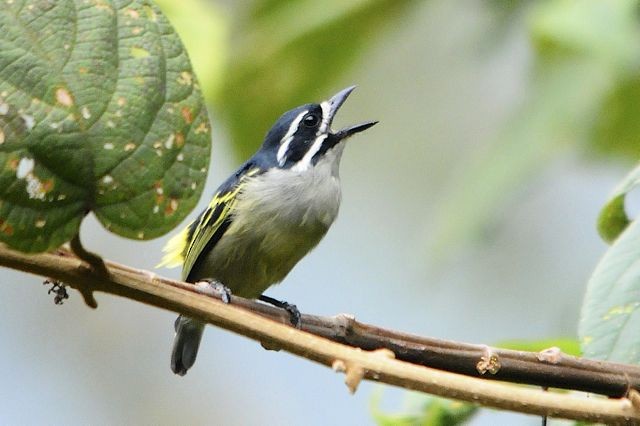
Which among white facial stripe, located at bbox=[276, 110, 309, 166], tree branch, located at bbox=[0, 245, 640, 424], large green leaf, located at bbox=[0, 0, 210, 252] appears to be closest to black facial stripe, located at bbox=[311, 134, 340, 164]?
white facial stripe, located at bbox=[276, 110, 309, 166]

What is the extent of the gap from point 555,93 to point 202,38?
1.25 meters

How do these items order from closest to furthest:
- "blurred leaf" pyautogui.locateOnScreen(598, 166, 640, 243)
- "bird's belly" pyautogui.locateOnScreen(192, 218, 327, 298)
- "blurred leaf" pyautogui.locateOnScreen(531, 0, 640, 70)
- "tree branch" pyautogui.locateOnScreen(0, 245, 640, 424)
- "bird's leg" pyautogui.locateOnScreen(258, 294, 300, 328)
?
"tree branch" pyautogui.locateOnScreen(0, 245, 640, 424), "bird's leg" pyautogui.locateOnScreen(258, 294, 300, 328), "blurred leaf" pyautogui.locateOnScreen(598, 166, 640, 243), "blurred leaf" pyautogui.locateOnScreen(531, 0, 640, 70), "bird's belly" pyautogui.locateOnScreen(192, 218, 327, 298)

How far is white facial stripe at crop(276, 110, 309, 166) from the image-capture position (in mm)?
3992

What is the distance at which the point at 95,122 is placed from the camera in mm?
1586

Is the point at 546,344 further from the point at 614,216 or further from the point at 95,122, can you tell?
the point at 95,122

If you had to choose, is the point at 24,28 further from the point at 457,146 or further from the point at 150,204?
the point at 457,146

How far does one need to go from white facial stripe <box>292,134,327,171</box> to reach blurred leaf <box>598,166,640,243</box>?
1.68 meters

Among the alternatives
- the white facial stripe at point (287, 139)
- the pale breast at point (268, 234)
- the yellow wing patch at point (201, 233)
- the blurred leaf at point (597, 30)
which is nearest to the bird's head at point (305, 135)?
the white facial stripe at point (287, 139)

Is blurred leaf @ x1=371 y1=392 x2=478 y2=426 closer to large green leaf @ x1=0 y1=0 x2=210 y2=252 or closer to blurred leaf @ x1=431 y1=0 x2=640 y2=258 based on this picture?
blurred leaf @ x1=431 y1=0 x2=640 y2=258

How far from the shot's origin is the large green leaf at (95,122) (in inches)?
59.9

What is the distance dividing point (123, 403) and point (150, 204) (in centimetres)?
622

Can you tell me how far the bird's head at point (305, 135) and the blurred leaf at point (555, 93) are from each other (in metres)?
1.14

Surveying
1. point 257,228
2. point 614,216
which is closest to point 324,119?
point 257,228

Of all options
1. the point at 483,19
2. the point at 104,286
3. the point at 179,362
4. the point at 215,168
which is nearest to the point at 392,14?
the point at 483,19
